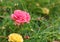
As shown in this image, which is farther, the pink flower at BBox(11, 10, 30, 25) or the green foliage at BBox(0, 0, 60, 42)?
the green foliage at BBox(0, 0, 60, 42)

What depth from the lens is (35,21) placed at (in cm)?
203

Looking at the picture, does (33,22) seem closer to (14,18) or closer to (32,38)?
(32,38)

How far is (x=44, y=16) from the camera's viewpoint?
2.23 meters

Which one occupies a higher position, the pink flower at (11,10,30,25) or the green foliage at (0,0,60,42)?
the pink flower at (11,10,30,25)

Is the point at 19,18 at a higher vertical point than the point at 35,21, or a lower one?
higher

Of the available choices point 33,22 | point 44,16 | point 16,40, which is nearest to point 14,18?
point 16,40

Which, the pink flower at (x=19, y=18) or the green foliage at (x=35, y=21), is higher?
the pink flower at (x=19, y=18)

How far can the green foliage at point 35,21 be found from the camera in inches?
69.0

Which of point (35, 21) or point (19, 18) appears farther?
point (35, 21)

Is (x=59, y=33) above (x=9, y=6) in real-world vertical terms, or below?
below

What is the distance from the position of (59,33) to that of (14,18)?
502 millimetres

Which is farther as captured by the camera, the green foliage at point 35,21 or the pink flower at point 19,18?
the green foliage at point 35,21

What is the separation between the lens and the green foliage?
175 cm

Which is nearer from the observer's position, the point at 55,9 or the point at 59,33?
the point at 59,33
